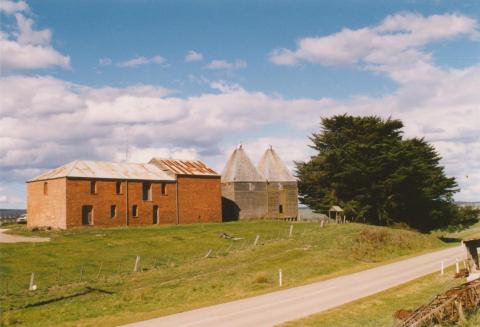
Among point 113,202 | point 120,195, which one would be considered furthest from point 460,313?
point 120,195

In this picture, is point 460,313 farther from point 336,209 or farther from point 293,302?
point 336,209

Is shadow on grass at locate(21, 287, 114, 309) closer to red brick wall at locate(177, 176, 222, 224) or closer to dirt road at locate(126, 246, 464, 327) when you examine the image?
dirt road at locate(126, 246, 464, 327)

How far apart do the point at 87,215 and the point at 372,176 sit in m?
36.8

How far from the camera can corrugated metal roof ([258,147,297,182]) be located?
254 feet

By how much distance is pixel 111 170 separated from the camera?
6125 centimetres

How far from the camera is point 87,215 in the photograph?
56.5 m

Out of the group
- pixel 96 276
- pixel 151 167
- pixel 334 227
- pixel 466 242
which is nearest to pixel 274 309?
pixel 466 242

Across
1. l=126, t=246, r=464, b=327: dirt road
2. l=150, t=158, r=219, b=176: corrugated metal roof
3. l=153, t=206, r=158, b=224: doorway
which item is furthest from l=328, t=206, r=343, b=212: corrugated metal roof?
l=126, t=246, r=464, b=327: dirt road

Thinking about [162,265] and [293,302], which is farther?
[162,265]

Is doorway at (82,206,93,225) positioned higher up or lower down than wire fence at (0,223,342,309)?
higher up

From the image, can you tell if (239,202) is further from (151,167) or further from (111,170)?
(111,170)

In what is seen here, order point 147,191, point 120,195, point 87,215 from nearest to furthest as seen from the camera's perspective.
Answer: point 87,215 → point 120,195 → point 147,191

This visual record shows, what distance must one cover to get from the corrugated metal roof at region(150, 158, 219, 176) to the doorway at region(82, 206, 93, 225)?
44.4 feet

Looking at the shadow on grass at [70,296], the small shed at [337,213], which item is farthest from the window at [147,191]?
the shadow on grass at [70,296]
